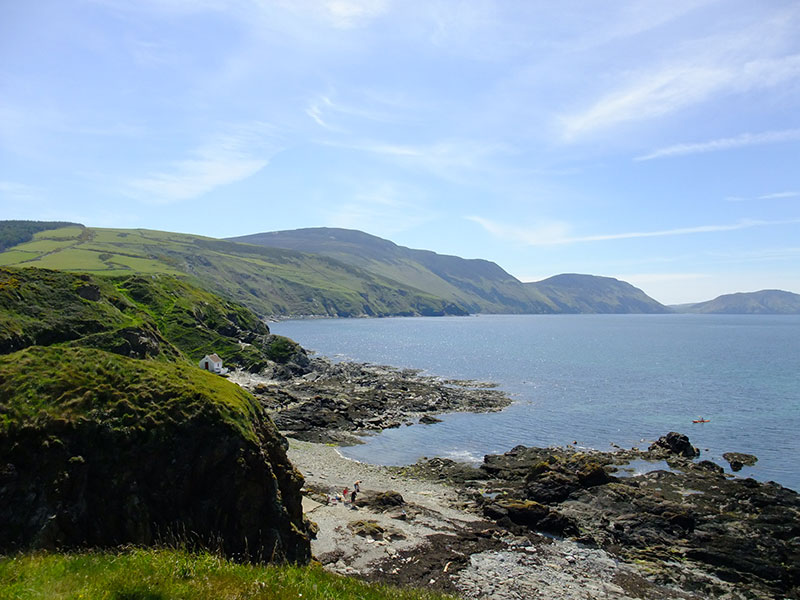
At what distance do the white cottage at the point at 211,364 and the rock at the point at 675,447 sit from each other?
63.1 metres

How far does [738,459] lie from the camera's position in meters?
45.3

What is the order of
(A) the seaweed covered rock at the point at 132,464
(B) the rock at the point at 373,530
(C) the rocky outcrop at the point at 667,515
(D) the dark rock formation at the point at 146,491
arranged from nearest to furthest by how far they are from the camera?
(D) the dark rock formation at the point at 146,491
(A) the seaweed covered rock at the point at 132,464
(C) the rocky outcrop at the point at 667,515
(B) the rock at the point at 373,530

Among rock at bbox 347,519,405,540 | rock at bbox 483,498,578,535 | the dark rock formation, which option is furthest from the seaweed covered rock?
rock at bbox 483,498,578,535

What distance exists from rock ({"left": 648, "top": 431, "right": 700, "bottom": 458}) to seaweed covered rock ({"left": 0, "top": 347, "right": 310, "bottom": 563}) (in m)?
39.7

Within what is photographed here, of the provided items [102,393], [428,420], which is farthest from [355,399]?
[102,393]

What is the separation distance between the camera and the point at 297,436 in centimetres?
5403

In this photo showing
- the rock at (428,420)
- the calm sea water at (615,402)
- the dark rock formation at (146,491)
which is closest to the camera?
the dark rock formation at (146,491)

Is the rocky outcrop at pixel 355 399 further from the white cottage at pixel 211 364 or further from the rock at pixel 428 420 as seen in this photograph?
the white cottage at pixel 211 364

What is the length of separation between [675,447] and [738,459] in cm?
511

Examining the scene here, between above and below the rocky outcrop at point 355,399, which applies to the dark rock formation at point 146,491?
above

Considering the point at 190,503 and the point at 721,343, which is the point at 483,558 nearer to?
the point at 190,503

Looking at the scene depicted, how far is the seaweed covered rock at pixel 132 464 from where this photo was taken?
17.2 metres

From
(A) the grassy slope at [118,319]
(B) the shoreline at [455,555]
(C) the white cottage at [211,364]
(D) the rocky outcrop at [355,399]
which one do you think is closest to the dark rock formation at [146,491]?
(B) the shoreline at [455,555]

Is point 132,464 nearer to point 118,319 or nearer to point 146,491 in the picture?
point 146,491
